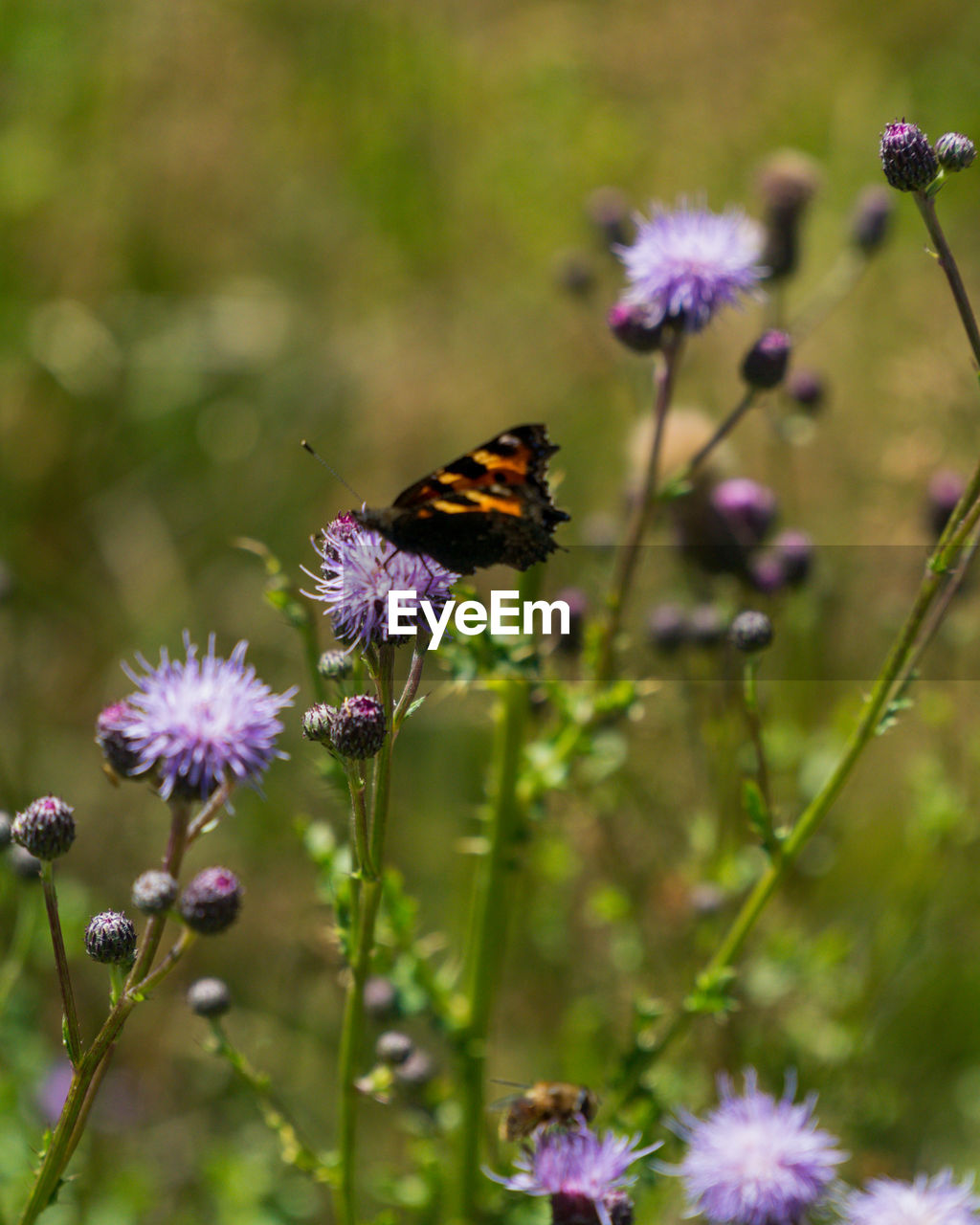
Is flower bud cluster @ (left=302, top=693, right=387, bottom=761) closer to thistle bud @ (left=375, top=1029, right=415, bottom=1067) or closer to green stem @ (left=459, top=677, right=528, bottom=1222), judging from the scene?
green stem @ (left=459, top=677, right=528, bottom=1222)

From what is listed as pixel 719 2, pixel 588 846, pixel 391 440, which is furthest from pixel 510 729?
pixel 719 2

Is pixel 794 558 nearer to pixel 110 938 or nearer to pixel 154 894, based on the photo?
pixel 154 894

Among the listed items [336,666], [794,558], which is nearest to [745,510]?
[794,558]

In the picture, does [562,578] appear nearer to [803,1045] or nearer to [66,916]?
[803,1045]

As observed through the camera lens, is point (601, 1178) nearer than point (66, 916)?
Yes

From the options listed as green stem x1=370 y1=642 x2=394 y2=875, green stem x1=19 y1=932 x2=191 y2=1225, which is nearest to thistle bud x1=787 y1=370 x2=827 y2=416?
green stem x1=370 y1=642 x2=394 y2=875

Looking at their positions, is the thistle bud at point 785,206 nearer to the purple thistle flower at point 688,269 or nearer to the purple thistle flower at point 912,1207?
the purple thistle flower at point 688,269
